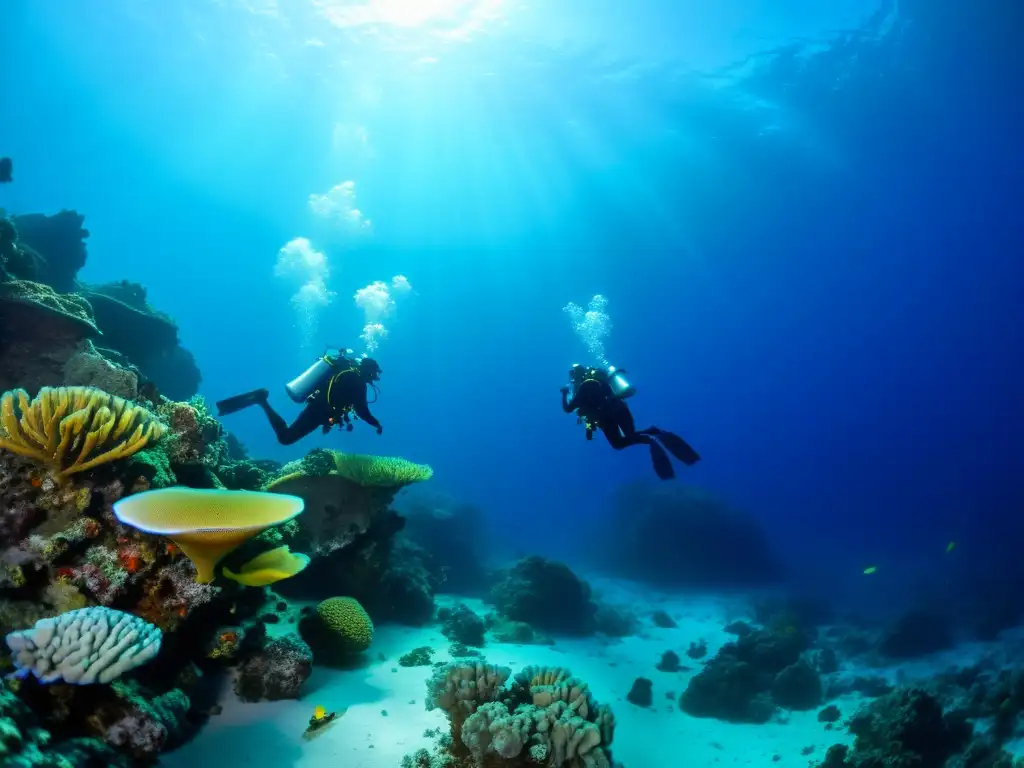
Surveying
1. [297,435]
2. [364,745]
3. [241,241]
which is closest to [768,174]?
[297,435]

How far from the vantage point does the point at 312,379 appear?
843cm

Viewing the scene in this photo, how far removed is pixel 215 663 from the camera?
506 cm

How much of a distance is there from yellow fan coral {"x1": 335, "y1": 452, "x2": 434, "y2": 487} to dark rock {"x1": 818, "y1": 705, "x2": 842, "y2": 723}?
33.3 feet

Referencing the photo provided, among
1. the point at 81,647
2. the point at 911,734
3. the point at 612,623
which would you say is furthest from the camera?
the point at 612,623

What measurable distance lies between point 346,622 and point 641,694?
6.87 metres

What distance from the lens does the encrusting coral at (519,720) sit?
171 inches

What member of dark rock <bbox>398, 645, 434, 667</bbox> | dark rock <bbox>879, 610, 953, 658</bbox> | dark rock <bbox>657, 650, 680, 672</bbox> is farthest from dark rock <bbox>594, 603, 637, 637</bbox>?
dark rock <bbox>398, 645, 434, 667</bbox>

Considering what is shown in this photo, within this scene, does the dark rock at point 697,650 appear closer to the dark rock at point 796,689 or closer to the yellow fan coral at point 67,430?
the dark rock at point 796,689

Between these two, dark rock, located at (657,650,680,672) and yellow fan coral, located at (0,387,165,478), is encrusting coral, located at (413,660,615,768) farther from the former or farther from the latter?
dark rock, located at (657,650,680,672)

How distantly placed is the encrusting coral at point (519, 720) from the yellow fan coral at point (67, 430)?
3805mm

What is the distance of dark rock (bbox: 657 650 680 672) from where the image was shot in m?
12.9

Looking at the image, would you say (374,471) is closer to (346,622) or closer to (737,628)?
(346,622)

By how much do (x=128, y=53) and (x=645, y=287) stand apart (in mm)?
75365

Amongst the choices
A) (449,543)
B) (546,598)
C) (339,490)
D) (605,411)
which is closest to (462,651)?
(339,490)
